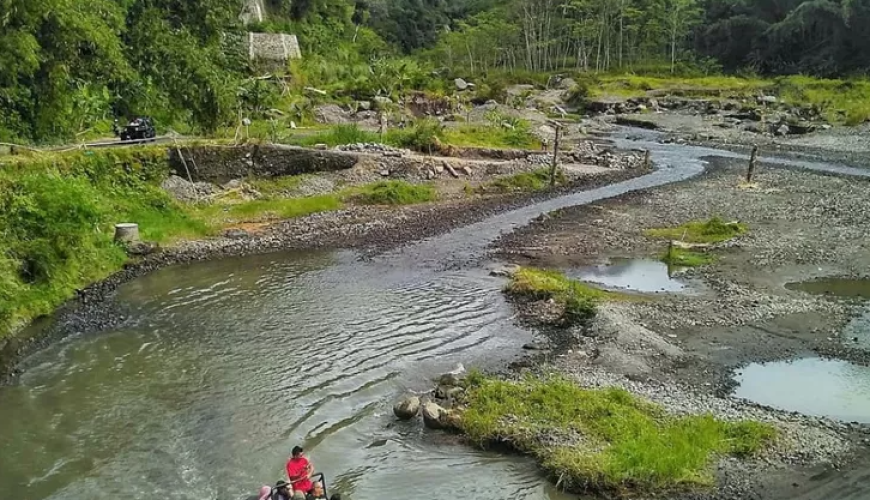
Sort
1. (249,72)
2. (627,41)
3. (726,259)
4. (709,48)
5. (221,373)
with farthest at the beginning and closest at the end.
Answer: (627,41), (709,48), (249,72), (726,259), (221,373)

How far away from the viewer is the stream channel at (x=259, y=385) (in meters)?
17.6

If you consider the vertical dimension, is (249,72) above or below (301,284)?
above

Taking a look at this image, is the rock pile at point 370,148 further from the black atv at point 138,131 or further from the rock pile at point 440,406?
the rock pile at point 440,406

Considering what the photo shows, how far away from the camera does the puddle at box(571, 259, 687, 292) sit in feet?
104

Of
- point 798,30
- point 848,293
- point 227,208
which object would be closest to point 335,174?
point 227,208

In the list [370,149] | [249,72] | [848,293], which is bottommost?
[848,293]

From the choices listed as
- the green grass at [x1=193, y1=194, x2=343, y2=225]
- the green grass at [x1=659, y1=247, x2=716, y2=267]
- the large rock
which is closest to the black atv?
the green grass at [x1=193, y1=194, x2=343, y2=225]

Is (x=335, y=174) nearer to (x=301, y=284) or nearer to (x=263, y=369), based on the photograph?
(x=301, y=284)

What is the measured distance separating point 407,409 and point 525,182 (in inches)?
1440

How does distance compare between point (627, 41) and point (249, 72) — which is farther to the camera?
point (627, 41)

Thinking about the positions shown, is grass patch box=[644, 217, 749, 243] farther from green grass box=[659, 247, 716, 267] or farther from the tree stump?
the tree stump

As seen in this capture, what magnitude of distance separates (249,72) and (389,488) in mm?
65098

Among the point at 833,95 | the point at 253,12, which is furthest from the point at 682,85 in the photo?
the point at 253,12

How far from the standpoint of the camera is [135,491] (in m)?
17.0
